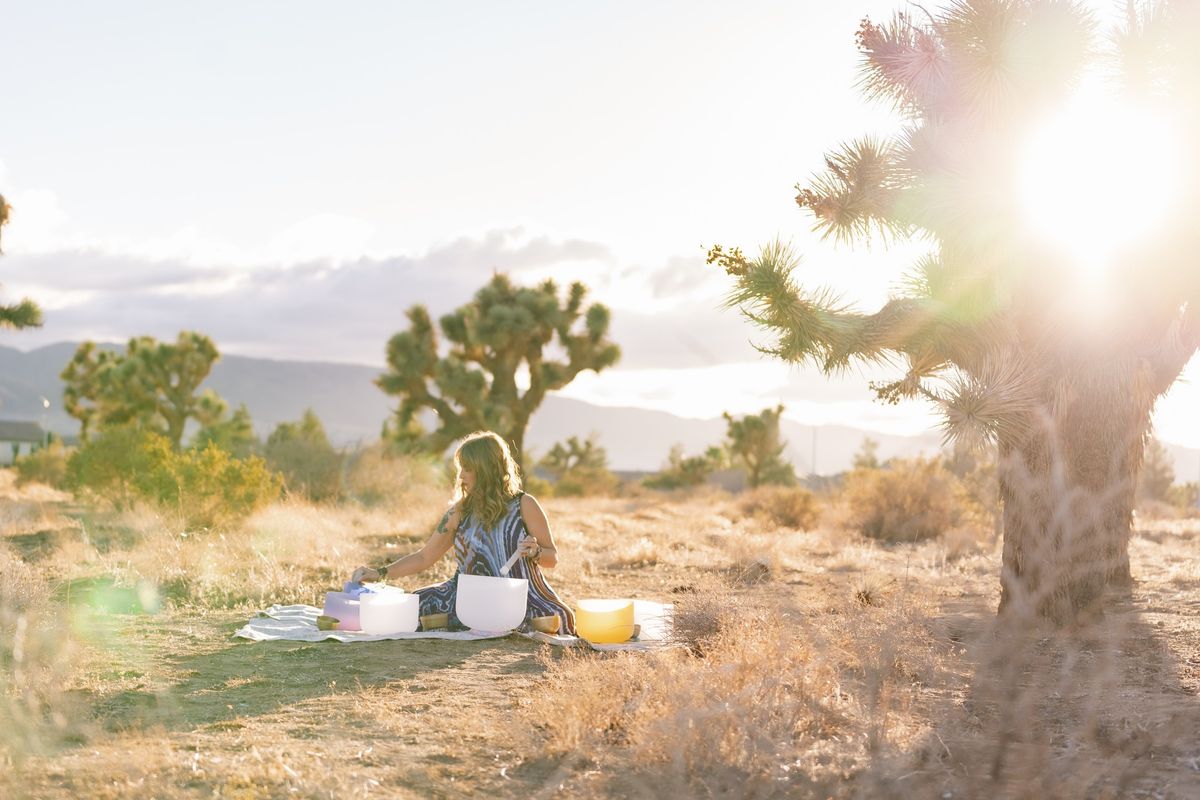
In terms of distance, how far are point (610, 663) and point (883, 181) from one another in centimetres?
540

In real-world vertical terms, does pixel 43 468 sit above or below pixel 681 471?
below

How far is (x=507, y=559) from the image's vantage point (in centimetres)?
737

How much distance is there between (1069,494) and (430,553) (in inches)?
192

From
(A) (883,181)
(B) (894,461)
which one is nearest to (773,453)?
(B) (894,461)

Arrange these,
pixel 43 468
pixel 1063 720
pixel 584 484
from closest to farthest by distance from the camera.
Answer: pixel 1063 720
pixel 43 468
pixel 584 484

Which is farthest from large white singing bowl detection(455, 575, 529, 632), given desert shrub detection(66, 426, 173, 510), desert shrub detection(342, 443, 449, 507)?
desert shrub detection(342, 443, 449, 507)

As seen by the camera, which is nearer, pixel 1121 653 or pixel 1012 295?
pixel 1121 653

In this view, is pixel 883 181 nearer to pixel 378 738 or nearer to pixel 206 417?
pixel 378 738

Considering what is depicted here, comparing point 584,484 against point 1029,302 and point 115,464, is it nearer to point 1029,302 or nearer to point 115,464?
point 115,464

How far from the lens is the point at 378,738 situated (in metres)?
4.66

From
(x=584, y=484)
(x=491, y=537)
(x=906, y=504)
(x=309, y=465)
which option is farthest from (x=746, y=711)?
(x=584, y=484)

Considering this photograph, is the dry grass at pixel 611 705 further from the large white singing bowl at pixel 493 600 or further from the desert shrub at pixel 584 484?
the desert shrub at pixel 584 484

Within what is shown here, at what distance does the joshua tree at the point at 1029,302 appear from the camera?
8195 millimetres

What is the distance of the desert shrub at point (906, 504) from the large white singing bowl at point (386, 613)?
38.0ft
